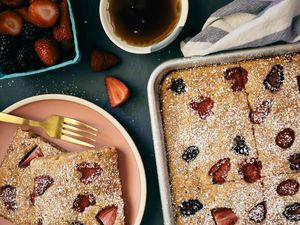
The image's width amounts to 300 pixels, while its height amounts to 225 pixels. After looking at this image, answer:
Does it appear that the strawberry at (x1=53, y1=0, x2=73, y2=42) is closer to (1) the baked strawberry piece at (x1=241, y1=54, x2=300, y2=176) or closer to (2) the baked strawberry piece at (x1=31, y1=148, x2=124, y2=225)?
(2) the baked strawberry piece at (x1=31, y1=148, x2=124, y2=225)

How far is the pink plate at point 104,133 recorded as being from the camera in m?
2.19

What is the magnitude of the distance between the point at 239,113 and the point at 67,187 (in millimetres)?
717

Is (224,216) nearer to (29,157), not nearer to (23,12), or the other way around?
(29,157)

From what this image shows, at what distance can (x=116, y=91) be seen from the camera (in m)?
2.24

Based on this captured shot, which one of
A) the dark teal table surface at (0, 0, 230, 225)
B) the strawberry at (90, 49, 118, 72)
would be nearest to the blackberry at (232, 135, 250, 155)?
the dark teal table surface at (0, 0, 230, 225)

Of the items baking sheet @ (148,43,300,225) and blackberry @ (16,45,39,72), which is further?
blackberry @ (16,45,39,72)

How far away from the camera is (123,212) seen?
2.17 meters

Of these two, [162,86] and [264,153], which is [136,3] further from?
[264,153]

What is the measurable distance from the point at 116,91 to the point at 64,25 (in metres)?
0.33

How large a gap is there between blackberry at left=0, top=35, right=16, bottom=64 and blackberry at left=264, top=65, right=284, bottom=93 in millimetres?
979

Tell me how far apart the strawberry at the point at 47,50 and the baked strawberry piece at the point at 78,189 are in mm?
375

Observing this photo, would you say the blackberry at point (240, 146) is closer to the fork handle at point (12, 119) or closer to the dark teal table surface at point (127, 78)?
the dark teal table surface at point (127, 78)

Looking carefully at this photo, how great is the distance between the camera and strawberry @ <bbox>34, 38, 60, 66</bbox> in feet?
7.01

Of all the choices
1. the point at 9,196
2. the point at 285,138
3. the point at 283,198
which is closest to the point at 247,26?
the point at 285,138
